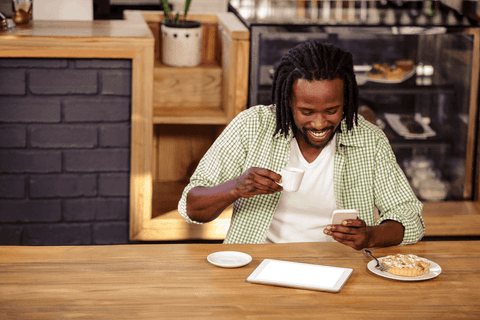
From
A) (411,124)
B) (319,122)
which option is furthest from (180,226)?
(319,122)

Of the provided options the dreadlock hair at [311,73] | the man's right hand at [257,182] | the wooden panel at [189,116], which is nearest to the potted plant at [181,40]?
the wooden panel at [189,116]

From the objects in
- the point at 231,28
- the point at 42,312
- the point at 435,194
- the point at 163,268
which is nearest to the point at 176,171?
the point at 231,28

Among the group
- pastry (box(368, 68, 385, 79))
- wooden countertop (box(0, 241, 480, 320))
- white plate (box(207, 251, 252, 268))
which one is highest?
pastry (box(368, 68, 385, 79))

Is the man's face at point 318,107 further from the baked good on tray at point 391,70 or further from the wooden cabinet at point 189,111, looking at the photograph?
the baked good on tray at point 391,70

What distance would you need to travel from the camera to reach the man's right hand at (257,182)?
5.61 ft

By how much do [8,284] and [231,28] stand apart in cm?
179

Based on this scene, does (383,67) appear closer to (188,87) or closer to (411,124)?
(411,124)

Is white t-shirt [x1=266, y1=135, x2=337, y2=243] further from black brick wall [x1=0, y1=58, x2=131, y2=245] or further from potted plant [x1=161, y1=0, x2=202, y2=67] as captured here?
potted plant [x1=161, y1=0, x2=202, y2=67]

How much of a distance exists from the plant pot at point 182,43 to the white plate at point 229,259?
5.52 ft

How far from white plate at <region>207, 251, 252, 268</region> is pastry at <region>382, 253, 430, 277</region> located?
35 centimetres

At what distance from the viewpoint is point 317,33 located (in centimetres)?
297

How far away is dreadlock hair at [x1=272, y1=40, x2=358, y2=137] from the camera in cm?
185

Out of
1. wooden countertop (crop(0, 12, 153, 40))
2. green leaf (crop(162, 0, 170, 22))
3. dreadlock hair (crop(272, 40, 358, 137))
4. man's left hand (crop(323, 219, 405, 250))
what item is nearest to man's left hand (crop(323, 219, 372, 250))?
man's left hand (crop(323, 219, 405, 250))

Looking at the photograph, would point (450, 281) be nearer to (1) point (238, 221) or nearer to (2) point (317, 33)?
(1) point (238, 221)
